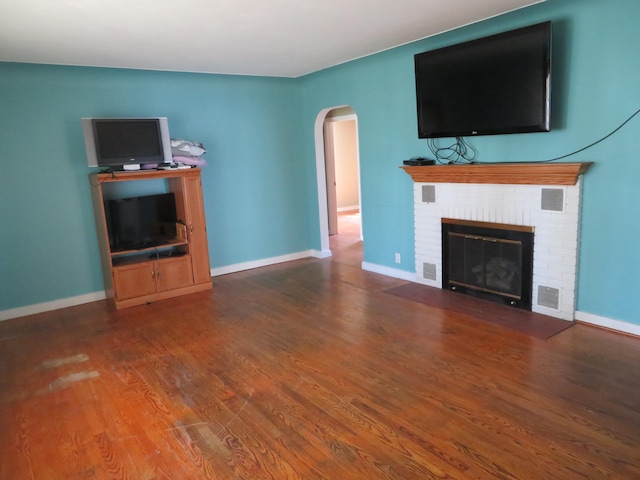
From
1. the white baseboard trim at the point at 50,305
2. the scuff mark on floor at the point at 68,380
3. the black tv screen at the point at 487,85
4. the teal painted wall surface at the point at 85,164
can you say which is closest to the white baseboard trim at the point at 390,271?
the teal painted wall surface at the point at 85,164

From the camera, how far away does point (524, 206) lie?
389 cm

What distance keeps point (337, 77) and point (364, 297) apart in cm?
270

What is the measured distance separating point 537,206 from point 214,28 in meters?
2.93

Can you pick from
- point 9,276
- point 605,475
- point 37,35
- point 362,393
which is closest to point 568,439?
point 605,475

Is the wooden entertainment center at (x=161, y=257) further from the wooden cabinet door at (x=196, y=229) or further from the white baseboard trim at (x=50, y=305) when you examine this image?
the white baseboard trim at (x=50, y=305)

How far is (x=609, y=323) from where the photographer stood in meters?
3.52

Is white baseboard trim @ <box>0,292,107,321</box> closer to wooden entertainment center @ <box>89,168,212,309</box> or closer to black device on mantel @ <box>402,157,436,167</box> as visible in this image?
wooden entertainment center @ <box>89,168,212,309</box>

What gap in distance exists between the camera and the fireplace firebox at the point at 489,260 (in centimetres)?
395

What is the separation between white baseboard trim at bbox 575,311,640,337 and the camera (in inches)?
133

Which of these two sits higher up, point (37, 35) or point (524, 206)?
point (37, 35)

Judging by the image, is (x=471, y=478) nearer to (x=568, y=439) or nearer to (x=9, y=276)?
(x=568, y=439)

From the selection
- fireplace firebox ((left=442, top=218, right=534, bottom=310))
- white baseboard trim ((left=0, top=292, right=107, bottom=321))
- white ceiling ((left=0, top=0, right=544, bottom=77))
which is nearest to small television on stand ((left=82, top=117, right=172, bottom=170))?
white ceiling ((left=0, top=0, right=544, bottom=77))

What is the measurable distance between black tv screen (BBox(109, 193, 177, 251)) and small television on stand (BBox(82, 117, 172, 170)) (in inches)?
17.4

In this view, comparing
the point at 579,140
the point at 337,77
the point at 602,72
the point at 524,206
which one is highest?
the point at 337,77
